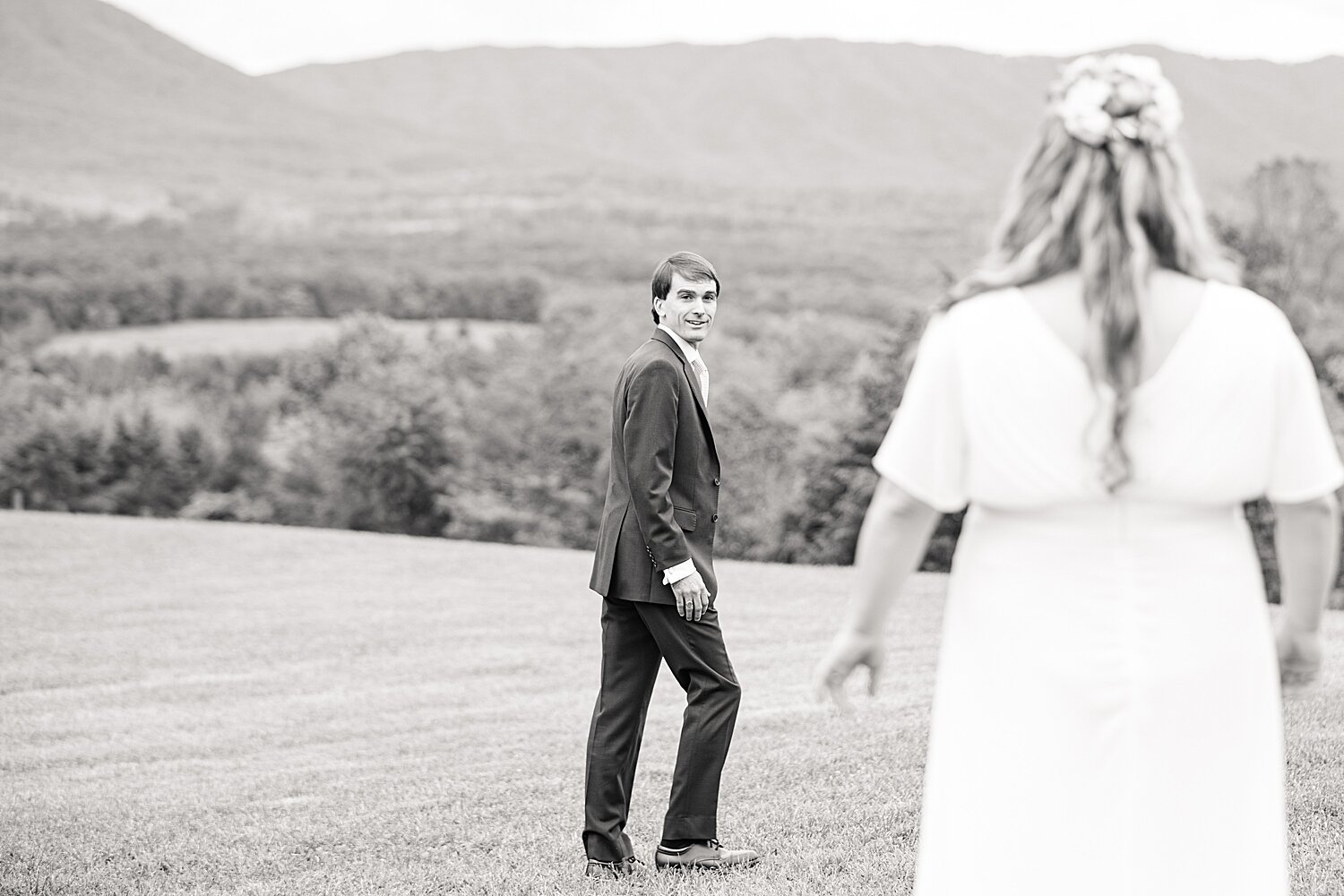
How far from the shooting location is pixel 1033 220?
9.46 ft

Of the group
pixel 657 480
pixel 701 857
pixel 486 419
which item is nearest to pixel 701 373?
pixel 657 480

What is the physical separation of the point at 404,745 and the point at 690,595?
18.3 feet

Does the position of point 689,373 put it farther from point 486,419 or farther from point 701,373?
point 486,419

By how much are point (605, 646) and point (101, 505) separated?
52748mm

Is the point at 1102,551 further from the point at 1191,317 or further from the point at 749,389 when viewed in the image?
the point at 749,389

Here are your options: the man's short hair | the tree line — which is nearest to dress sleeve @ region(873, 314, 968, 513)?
the man's short hair

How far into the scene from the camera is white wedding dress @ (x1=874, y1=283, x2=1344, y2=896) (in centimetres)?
279

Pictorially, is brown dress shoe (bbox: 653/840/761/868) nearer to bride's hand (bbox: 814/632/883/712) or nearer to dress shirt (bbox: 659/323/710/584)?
dress shirt (bbox: 659/323/710/584)

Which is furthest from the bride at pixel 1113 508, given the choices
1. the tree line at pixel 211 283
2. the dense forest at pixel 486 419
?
the tree line at pixel 211 283

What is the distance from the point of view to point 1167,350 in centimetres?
279

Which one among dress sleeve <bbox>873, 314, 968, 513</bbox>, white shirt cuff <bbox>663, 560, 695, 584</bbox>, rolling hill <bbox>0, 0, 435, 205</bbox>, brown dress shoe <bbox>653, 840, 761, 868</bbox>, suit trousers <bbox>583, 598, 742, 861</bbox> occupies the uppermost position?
rolling hill <bbox>0, 0, 435, 205</bbox>

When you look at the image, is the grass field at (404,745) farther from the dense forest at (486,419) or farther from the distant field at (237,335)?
the distant field at (237,335)

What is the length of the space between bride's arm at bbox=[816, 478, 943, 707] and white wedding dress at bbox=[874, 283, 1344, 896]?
7 cm

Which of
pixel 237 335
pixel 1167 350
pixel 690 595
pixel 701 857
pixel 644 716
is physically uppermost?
pixel 1167 350
